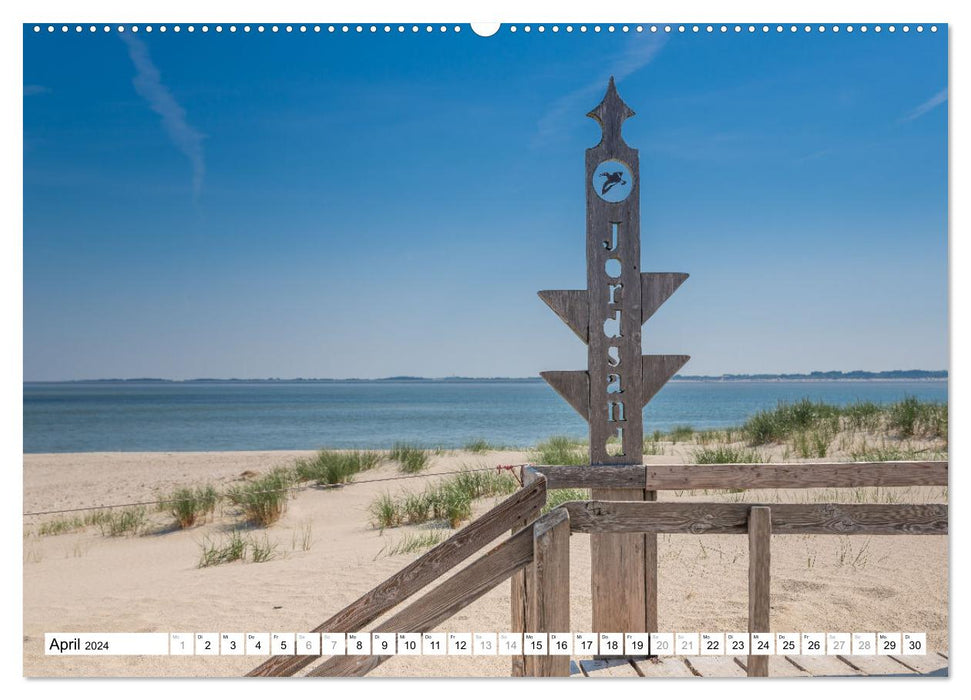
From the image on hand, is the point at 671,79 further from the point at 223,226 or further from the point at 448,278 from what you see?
the point at 448,278

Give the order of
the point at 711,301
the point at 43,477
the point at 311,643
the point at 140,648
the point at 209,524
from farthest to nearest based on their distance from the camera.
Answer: the point at 711,301 → the point at 43,477 → the point at 209,524 → the point at 140,648 → the point at 311,643

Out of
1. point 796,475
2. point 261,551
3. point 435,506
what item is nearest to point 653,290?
point 796,475

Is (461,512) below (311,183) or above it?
below

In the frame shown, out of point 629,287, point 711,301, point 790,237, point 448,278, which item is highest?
point 448,278

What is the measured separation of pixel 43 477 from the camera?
16344 millimetres

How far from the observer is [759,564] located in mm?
2805

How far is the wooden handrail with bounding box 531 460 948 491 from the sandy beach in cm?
153

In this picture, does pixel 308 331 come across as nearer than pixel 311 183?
No

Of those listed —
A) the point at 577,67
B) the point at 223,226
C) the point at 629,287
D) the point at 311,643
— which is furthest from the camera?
the point at 223,226

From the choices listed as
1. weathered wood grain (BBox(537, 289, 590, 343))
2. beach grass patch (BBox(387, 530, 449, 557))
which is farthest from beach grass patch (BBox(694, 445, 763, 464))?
weathered wood grain (BBox(537, 289, 590, 343))

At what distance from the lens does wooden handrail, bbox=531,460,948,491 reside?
382 centimetres

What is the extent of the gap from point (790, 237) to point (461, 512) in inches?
206

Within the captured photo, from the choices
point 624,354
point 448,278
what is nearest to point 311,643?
point 624,354

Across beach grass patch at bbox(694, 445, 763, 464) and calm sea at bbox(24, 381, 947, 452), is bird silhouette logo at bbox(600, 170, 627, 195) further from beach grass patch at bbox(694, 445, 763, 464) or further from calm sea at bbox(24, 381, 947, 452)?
calm sea at bbox(24, 381, 947, 452)
